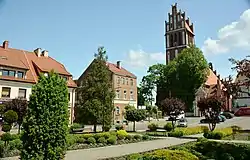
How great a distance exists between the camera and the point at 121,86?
55312 mm

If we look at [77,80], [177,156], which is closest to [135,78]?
[77,80]

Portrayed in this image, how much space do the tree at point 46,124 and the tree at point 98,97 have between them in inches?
810

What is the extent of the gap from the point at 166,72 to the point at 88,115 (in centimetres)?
4516

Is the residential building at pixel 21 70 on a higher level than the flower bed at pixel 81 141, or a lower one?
higher

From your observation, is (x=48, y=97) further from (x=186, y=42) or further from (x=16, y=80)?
(x=186, y=42)

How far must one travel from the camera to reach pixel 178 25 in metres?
82.8

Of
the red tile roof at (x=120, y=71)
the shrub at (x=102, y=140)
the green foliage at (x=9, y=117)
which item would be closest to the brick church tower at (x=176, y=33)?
the red tile roof at (x=120, y=71)

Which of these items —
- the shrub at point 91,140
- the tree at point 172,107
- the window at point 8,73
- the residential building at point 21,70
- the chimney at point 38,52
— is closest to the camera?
the shrub at point 91,140

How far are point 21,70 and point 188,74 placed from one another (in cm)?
4085

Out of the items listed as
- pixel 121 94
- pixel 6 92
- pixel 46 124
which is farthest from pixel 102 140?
pixel 121 94

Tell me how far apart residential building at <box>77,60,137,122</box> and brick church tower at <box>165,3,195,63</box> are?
96.1 feet

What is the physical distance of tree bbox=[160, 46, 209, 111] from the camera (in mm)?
62719

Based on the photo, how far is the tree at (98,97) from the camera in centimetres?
2949

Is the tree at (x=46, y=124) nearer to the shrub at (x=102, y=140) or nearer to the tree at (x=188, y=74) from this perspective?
the shrub at (x=102, y=140)
